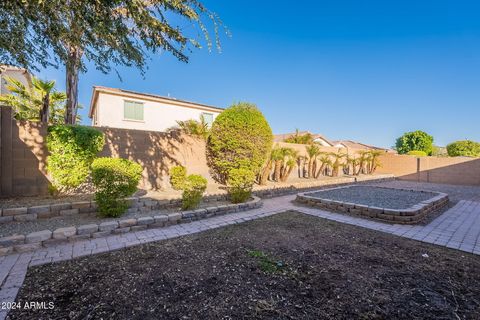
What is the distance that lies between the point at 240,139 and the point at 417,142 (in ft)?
85.5

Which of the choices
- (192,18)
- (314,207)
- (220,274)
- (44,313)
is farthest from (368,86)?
(44,313)

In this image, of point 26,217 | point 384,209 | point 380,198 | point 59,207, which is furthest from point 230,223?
point 380,198

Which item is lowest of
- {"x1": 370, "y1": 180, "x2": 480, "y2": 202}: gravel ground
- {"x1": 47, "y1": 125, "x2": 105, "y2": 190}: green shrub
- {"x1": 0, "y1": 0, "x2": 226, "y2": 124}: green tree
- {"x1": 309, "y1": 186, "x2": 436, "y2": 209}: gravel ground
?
{"x1": 370, "y1": 180, "x2": 480, "y2": 202}: gravel ground

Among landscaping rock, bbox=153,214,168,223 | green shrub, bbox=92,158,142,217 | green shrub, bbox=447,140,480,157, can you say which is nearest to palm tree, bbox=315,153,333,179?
landscaping rock, bbox=153,214,168,223

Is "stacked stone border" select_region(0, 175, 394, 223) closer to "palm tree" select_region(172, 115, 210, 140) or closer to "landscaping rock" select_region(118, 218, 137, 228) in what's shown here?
"landscaping rock" select_region(118, 218, 137, 228)

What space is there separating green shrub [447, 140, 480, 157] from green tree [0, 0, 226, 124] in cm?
2361

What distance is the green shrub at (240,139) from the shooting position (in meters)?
8.32

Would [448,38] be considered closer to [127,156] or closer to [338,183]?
[338,183]

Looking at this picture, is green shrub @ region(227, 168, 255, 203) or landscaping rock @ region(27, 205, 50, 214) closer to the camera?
landscaping rock @ region(27, 205, 50, 214)

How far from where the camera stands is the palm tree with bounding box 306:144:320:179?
12227 mm

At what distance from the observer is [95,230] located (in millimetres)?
4098

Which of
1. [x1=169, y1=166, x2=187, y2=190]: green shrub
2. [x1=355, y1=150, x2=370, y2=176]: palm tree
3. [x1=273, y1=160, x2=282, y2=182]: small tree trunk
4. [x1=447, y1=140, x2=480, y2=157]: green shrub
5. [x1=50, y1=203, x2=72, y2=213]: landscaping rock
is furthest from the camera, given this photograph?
[x1=447, y1=140, x2=480, y2=157]: green shrub

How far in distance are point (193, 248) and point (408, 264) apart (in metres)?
3.42

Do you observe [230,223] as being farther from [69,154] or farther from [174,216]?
[69,154]
